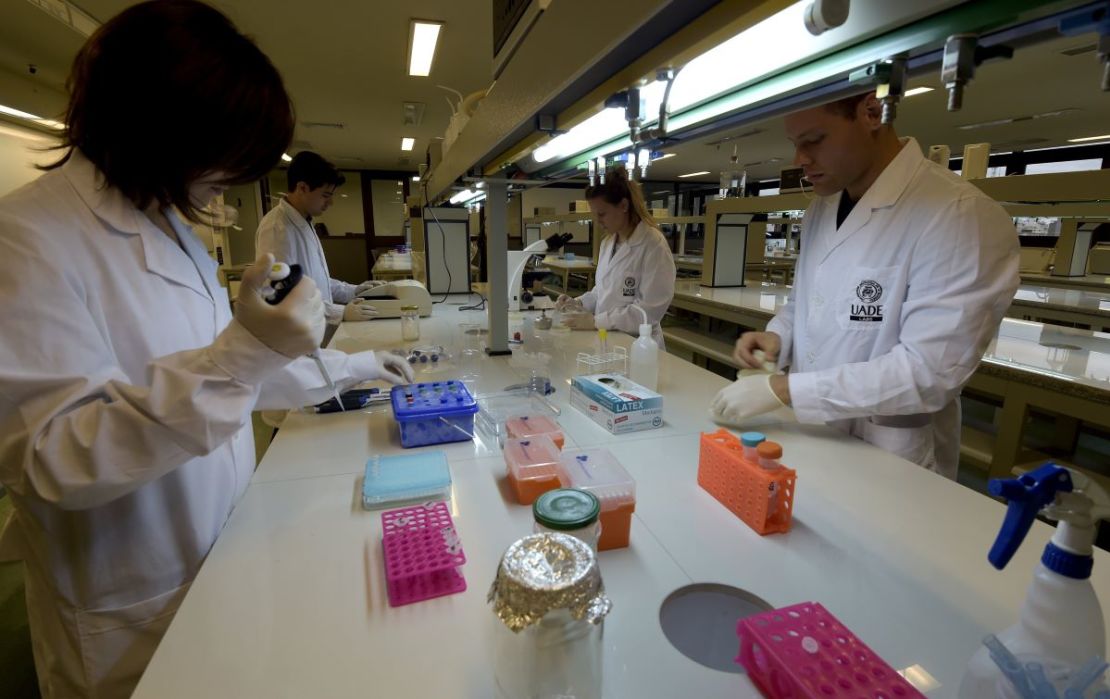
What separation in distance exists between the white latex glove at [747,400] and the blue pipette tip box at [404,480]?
0.73m

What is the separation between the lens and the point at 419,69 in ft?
16.0

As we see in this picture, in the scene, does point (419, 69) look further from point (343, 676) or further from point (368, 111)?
point (343, 676)

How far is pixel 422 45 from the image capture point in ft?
14.0

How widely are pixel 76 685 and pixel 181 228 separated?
0.85 meters

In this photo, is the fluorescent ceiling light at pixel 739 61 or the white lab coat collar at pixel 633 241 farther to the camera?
the white lab coat collar at pixel 633 241

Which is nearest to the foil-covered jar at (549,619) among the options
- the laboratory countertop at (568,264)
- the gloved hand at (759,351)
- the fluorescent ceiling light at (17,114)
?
the gloved hand at (759,351)

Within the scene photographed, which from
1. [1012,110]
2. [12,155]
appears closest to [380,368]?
[12,155]

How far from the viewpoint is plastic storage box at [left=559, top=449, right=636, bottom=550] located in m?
0.84

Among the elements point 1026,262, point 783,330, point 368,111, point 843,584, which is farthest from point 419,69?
point 1026,262

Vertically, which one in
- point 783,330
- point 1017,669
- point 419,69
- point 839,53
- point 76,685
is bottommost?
point 76,685

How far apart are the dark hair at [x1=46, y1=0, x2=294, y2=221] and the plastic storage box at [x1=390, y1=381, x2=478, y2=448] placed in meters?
0.61

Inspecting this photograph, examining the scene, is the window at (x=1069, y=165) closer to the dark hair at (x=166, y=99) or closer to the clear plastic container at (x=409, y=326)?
the clear plastic container at (x=409, y=326)

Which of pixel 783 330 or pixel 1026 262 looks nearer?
pixel 783 330

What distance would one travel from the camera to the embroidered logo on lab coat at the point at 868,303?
129 cm
